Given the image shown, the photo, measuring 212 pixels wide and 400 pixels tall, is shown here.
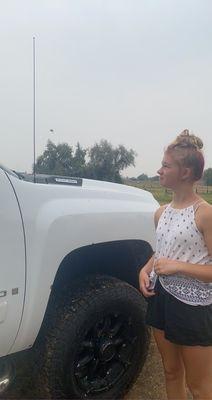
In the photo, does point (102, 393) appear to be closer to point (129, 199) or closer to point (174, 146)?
point (129, 199)

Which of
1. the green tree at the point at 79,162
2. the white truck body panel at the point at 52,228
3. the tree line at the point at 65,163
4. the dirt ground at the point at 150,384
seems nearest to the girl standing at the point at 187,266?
the white truck body panel at the point at 52,228

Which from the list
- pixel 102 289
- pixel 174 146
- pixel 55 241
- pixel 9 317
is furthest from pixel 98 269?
pixel 174 146

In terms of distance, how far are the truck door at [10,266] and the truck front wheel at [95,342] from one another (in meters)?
0.38

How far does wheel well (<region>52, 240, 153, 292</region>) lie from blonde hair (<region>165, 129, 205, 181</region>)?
83 cm

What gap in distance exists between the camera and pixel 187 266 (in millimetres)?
2061

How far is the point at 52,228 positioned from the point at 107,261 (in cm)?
82

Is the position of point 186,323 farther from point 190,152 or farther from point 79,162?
point 79,162

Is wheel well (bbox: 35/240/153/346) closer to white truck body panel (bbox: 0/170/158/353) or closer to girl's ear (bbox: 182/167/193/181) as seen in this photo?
white truck body panel (bbox: 0/170/158/353)

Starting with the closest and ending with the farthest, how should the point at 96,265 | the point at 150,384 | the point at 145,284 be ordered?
the point at 145,284
the point at 96,265
the point at 150,384

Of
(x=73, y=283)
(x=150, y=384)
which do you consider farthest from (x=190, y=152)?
(x=150, y=384)

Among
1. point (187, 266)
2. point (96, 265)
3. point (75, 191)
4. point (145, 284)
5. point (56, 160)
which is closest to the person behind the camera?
point (187, 266)

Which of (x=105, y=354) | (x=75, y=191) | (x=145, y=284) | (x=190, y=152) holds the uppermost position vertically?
(x=190, y=152)

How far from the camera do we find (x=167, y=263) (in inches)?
82.4

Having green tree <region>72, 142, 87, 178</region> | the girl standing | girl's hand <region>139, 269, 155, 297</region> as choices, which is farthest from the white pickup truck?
green tree <region>72, 142, 87, 178</region>
